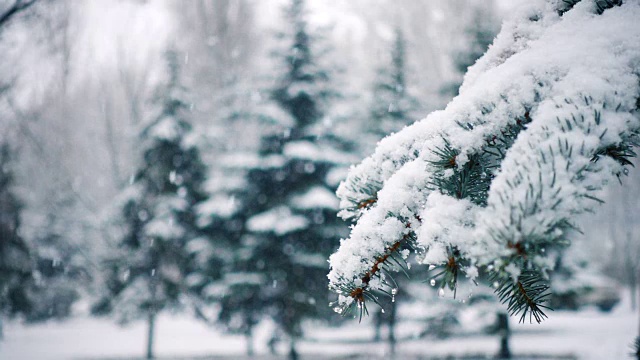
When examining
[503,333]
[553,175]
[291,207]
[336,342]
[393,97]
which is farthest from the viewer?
[336,342]

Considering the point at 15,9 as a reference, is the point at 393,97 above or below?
above

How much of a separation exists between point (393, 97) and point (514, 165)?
418 inches

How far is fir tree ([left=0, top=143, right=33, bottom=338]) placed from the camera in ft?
40.2

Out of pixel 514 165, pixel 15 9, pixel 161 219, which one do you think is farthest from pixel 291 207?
pixel 514 165

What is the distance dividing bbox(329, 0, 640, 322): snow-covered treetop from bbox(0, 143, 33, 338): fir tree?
47.7 ft

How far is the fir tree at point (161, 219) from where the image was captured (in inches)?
450

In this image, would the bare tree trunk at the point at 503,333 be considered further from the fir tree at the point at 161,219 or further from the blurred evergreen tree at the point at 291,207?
the fir tree at the point at 161,219

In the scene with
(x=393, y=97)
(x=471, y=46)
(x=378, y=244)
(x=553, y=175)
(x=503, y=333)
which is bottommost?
(x=503, y=333)

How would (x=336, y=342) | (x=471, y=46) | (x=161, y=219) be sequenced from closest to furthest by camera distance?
(x=471, y=46) < (x=161, y=219) < (x=336, y=342)

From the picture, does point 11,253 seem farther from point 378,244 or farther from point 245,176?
point 378,244

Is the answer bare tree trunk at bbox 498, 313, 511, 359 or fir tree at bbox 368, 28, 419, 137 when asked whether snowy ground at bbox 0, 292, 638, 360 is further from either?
fir tree at bbox 368, 28, 419, 137

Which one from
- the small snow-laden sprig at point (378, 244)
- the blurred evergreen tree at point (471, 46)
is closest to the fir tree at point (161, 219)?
the blurred evergreen tree at point (471, 46)

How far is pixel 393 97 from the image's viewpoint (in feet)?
36.2

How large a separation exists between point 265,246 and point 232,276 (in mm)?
1097
